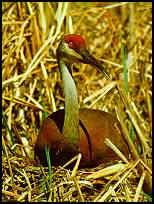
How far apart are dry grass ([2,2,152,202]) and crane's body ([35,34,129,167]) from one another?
0.21 feet

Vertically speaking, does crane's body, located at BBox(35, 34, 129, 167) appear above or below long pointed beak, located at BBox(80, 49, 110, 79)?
below

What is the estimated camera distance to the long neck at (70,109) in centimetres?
144

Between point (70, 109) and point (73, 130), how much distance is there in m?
0.07

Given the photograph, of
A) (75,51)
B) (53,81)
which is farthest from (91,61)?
(53,81)

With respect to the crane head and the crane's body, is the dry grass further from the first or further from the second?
the crane head

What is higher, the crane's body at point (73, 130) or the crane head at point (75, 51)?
the crane head at point (75, 51)

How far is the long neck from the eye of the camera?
1443mm

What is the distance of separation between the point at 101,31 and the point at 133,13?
0.69 feet

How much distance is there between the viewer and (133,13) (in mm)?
2428

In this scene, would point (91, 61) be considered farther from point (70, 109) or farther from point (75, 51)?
point (70, 109)

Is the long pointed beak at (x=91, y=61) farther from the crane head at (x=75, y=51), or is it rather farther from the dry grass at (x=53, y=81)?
the dry grass at (x=53, y=81)

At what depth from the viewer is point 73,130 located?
147 centimetres

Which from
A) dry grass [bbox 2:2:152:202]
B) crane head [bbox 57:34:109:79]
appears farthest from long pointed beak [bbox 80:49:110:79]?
dry grass [bbox 2:2:152:202]

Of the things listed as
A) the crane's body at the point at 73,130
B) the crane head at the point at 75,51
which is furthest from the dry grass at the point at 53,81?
the crane head at the point at 75,51
